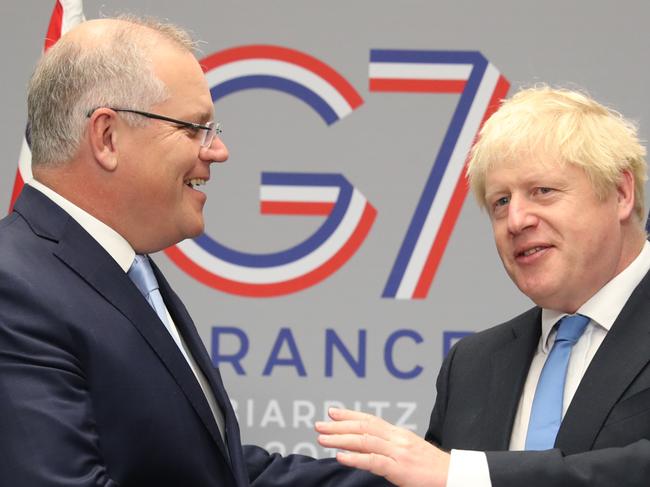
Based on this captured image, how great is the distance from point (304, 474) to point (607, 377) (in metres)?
0.79

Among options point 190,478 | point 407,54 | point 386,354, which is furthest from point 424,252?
point 190,478

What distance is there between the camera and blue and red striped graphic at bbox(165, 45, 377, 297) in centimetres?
396

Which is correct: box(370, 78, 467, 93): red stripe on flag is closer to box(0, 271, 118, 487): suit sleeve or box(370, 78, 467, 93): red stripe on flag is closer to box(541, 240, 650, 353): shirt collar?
box(541, 240, 650, 353): shirt collar

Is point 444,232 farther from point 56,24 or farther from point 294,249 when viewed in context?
point 56,24

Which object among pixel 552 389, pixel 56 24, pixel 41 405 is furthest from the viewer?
pixel 56 24

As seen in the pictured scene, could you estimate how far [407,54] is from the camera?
156 inches

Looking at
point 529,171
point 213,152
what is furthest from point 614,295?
point 213,152

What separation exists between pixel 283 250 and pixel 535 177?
1822mm

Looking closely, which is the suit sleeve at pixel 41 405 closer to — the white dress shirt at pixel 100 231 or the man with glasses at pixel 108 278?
the man with glasses at pixel 108 278

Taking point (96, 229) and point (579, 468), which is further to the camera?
point (96, 229)

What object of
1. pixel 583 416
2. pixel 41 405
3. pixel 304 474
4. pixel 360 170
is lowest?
pixel 304 474

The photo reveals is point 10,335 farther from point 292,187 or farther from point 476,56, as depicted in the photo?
point 476,56

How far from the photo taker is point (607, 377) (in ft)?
7.11

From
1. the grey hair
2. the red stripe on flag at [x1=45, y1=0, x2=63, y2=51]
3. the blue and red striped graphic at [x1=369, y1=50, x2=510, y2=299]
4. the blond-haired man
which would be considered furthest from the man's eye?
the red stripe on flag at [x1=45, y1=0, x2=63, y2=51]
